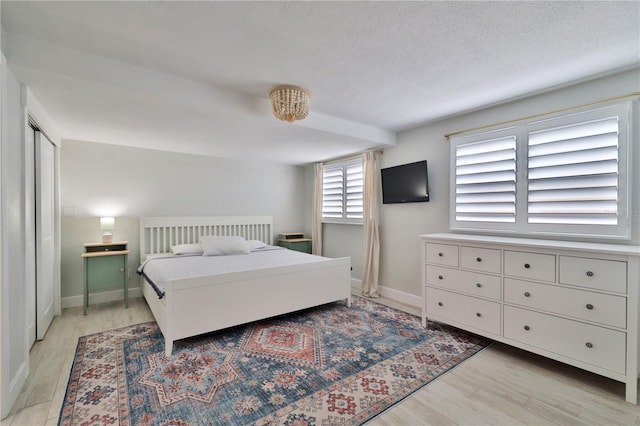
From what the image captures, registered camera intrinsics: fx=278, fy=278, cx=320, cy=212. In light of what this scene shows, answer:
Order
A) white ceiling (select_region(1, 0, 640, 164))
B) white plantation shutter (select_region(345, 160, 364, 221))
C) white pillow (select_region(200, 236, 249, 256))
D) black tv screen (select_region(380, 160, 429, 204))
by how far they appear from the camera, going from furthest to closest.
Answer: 1. white plantation shutter (select_region(345, 160, 364, 221))
2. white pillow (select_region(200, 236, 249, 256))
3. black tv screen (select_region(380, 160, 429, 204))
4. white ceiling (select_region(1, 0, 640, 164))

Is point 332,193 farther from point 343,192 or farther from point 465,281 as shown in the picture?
point 465,281

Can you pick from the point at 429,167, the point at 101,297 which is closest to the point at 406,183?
the point at 429,167

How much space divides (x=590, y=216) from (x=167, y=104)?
372cm

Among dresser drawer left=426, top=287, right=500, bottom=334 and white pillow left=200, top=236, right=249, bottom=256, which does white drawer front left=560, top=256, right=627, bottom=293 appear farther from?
white pillow left=200, top=236, right=249, bottom=256

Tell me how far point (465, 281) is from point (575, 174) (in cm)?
130

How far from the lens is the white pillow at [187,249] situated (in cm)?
392

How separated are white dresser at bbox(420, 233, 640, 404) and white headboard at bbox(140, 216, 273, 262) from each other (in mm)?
3222

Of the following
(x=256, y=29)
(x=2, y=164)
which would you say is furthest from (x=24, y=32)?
(x=256, y=29)

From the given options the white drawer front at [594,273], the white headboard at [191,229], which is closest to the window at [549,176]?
the white drawer front at [594,273]

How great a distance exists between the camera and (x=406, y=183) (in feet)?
12.3

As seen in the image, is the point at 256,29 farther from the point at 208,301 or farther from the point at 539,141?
the point at 539,141

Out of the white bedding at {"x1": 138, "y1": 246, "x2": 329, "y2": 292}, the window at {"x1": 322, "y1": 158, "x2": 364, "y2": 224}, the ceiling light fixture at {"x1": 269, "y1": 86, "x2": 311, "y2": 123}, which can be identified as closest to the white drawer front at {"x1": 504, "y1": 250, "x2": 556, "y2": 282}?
the white bedding at {"x1": 138, "y1": 246, "x2": 329, "y2": 292}

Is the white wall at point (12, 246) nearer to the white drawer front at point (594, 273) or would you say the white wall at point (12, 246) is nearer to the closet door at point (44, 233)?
the closet door at point (44, 233)

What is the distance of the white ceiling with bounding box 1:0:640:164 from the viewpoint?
5.17 ft
